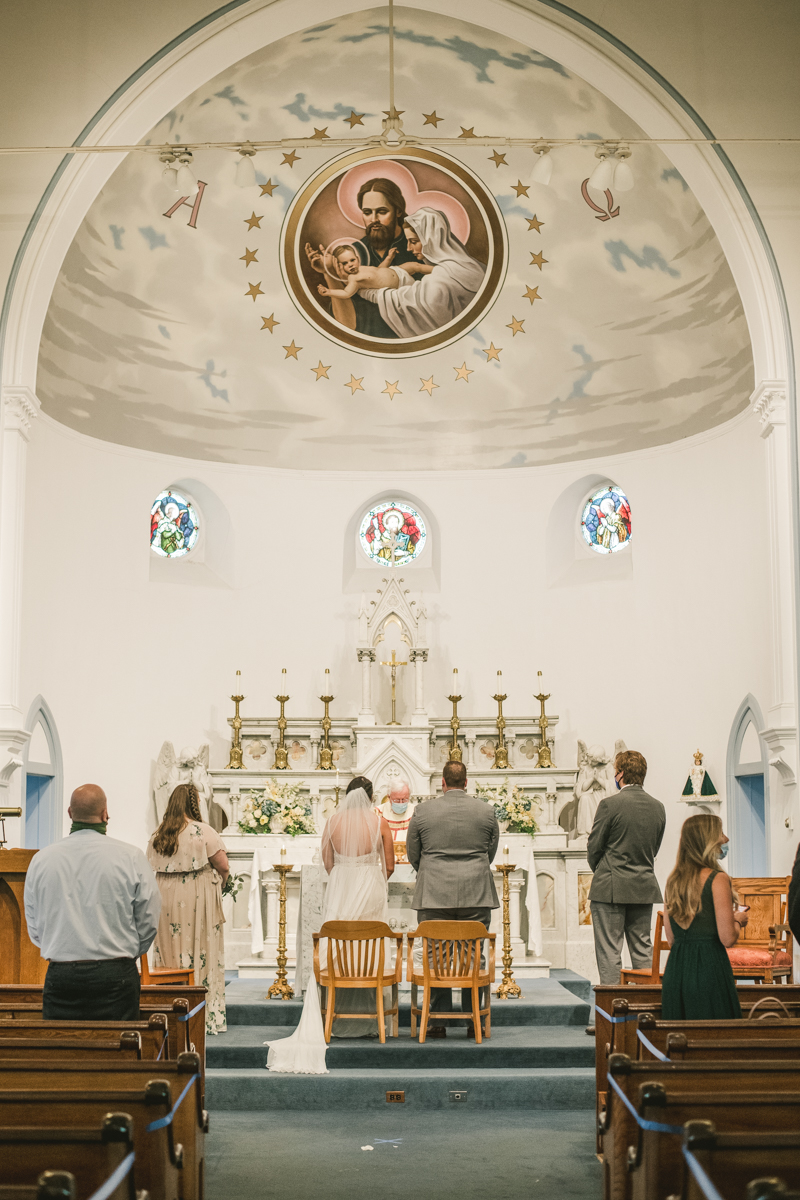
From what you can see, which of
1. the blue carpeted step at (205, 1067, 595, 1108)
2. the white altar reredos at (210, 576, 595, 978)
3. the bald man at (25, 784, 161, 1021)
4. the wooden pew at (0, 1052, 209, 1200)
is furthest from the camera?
the white altar reredos at (210, 576, 595, 978)

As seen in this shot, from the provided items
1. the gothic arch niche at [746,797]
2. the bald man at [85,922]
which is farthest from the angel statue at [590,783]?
the bald man at [85,922]

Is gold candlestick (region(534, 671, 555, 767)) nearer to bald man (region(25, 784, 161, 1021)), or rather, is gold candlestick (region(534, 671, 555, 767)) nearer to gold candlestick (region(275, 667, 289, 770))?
gold candlestick (region(275, 667, 289, 770))

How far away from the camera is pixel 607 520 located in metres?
14.0

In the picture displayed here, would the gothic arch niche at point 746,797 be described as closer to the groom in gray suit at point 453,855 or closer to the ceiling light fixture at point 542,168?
the groom in gray suit at point 453,855

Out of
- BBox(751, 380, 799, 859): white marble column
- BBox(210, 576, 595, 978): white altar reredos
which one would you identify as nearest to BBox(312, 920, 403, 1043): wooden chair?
BBox(210, 576, 595, 978): white altar reredos

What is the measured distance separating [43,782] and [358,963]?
5768 mm

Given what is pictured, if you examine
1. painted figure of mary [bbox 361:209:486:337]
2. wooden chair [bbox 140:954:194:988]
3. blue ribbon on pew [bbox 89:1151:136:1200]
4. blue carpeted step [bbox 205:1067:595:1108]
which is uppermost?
painted figure of mary [bbox 361:209:486:337]

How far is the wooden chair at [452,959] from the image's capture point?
6977 millimetres

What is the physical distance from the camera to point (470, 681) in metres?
13.9

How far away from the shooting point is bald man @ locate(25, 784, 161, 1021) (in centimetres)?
463

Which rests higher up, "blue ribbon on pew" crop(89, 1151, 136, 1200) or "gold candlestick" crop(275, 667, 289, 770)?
"gold candlestick" crop(275, 667, 289, 770)

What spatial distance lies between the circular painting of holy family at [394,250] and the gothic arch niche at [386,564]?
185 cm

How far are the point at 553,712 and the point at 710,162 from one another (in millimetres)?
6197

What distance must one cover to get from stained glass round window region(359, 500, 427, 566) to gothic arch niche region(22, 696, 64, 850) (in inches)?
178
